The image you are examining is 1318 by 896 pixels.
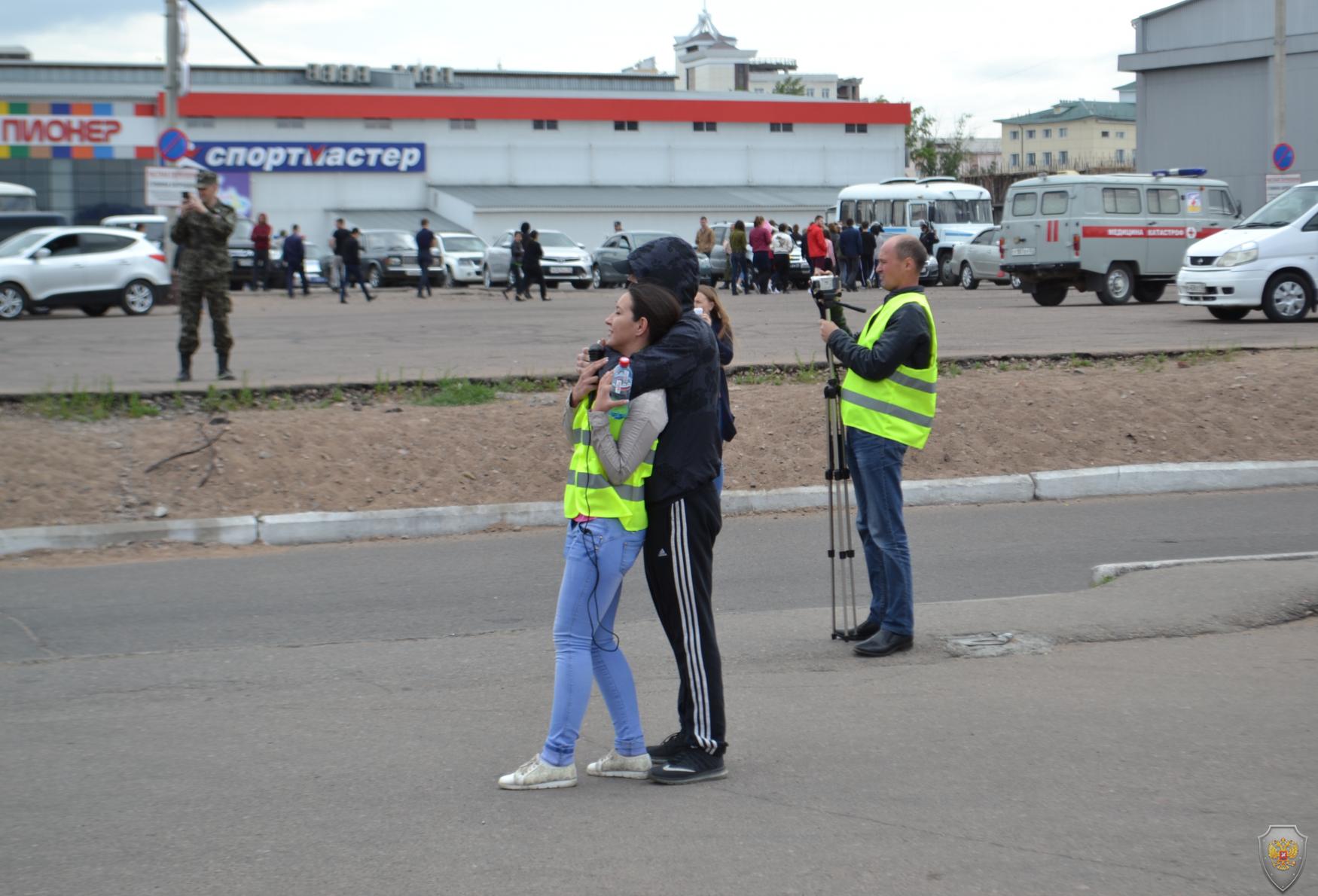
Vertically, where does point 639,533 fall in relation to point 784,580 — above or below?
above

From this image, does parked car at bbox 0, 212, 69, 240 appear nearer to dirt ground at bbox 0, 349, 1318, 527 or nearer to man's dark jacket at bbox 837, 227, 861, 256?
man's dark jacket at bbox 837, 227, 861, 256

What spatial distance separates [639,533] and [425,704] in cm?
170

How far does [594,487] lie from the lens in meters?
4.68

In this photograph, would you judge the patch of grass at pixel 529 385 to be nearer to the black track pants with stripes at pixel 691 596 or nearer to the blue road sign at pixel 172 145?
the black track pants with stripes at pixel 691 596

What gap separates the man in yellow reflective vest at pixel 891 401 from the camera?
20.6 ft

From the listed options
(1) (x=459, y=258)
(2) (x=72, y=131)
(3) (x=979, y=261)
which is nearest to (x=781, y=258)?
(3) (x=979, y=261)

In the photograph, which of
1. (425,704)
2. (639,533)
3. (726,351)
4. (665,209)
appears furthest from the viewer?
(665,209)

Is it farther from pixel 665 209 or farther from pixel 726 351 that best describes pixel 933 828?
pixel 665 209

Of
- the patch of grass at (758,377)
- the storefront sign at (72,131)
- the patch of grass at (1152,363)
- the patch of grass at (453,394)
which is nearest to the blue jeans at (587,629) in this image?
the patch of grass at (453,394)

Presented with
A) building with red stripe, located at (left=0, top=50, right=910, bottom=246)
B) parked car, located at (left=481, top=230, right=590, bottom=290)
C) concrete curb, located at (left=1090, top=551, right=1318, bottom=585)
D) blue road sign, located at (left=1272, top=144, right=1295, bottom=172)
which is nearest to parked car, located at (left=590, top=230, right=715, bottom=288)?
parked car, located at (left=481, top=230, right=590, bottom=290)

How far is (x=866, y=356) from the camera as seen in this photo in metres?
6.28

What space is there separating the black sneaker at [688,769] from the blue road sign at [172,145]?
864 inches

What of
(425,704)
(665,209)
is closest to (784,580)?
(425,704)

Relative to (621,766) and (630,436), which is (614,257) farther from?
(630,436)
